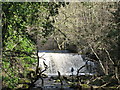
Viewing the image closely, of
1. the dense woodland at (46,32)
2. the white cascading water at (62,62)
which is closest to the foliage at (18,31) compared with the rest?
the dense woodland at (46,32)

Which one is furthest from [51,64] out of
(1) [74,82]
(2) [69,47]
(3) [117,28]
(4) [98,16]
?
(3) [117,28]

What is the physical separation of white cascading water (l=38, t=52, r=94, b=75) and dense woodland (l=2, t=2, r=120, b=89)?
1.76m

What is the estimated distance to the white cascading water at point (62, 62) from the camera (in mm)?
8712

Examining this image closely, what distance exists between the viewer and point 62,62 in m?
9.35

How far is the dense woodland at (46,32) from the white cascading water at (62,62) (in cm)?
176

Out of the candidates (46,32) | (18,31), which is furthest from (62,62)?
(18,31)

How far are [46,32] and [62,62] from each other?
21.4 feet

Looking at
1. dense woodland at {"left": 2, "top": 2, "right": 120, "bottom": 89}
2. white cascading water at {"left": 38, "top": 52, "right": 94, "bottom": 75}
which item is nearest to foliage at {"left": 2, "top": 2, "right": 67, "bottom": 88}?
dense woodland at {"left": 2, "top": 2, "right": 120, "bottom": 89}

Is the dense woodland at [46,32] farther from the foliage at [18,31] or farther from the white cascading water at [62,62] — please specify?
the white cascading water at [62,62]

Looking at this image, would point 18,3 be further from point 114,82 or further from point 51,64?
point 51,64

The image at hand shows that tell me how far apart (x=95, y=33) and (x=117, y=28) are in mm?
1265

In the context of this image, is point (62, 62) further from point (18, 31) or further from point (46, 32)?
point (18, 31)

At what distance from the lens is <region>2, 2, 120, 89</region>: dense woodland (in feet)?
8.54

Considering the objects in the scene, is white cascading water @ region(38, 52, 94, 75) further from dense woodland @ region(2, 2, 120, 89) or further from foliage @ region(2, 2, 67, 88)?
foliage @ region(2, 2, 67, 88)
